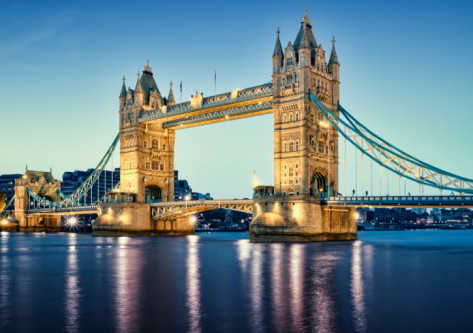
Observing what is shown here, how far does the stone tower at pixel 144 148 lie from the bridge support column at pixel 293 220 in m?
25.6

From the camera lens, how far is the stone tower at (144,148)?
77.4 m

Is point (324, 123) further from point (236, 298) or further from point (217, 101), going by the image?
point (236, 298)

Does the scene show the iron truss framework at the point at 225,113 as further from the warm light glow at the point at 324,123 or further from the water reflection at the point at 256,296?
the water reflection at the point at 256,296

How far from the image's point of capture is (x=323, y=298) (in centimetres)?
1859

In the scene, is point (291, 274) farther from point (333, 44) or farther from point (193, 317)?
point (333, 44)

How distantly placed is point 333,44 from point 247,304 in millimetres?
50635

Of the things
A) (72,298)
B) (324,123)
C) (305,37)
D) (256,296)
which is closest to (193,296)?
(256,296)

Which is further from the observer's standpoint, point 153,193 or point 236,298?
point 153,193

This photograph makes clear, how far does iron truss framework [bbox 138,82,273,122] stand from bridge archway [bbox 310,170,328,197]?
1063 centimetres

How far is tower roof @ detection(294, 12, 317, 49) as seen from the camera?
191 ft

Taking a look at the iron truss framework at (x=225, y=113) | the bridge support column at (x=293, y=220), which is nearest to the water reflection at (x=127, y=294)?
the bridge support column at (x=293, y=220)

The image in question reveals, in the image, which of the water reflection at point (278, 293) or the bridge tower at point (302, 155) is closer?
the water reflection at point (278, 293)

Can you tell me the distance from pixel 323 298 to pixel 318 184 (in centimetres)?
4265

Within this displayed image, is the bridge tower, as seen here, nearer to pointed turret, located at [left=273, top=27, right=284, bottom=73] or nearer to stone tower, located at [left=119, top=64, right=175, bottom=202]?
pointed turret, located at [left=273, top=27, right=284, bottom=73]
